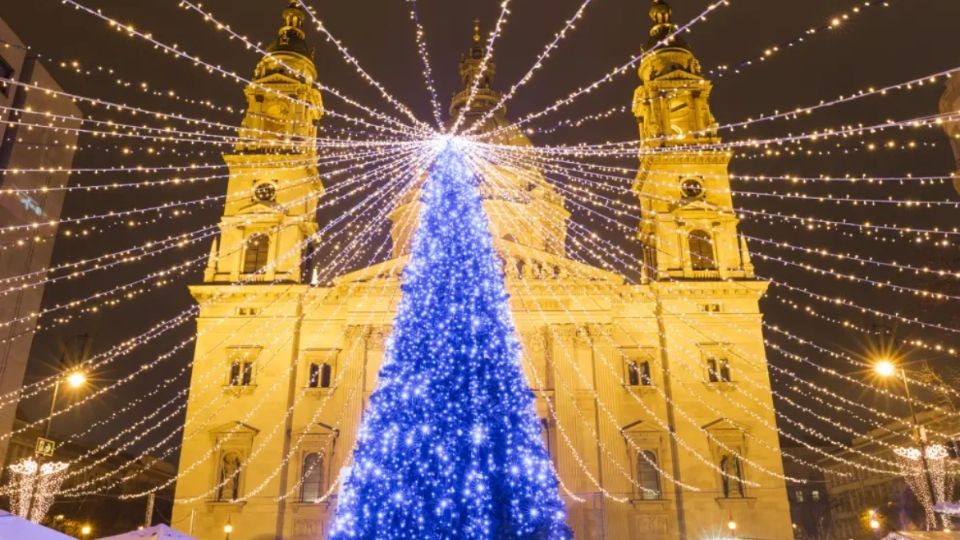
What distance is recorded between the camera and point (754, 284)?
30672 mm

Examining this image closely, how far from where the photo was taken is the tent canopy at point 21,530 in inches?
288

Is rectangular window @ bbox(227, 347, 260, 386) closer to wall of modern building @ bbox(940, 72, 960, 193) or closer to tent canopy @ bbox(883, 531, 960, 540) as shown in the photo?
tent canopy @ bbox(883, 531, 960, 540)

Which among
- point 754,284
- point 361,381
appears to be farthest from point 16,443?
point 754,284

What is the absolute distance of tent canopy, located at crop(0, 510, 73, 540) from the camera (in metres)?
7.31

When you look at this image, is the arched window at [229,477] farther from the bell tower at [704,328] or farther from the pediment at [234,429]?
the bell tower at [704,328]

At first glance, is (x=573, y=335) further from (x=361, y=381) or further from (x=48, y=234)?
(x=48, y=234)

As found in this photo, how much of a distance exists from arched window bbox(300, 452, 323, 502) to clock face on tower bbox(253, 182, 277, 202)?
439 inches

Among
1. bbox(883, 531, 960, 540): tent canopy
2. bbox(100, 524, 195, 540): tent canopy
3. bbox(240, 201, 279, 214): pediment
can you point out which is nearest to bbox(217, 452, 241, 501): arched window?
bbox(240, 201, 279, 214): pediment

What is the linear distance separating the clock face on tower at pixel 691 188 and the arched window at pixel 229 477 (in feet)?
70.2

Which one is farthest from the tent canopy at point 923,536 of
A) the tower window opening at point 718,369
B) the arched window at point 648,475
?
the tower window opening at point 718,369

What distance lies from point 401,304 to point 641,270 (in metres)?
22.3

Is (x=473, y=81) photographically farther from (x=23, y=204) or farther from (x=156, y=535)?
(x=156, y=535)

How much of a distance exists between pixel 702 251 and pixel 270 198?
61.3ft

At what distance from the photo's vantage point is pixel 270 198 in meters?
32.4
